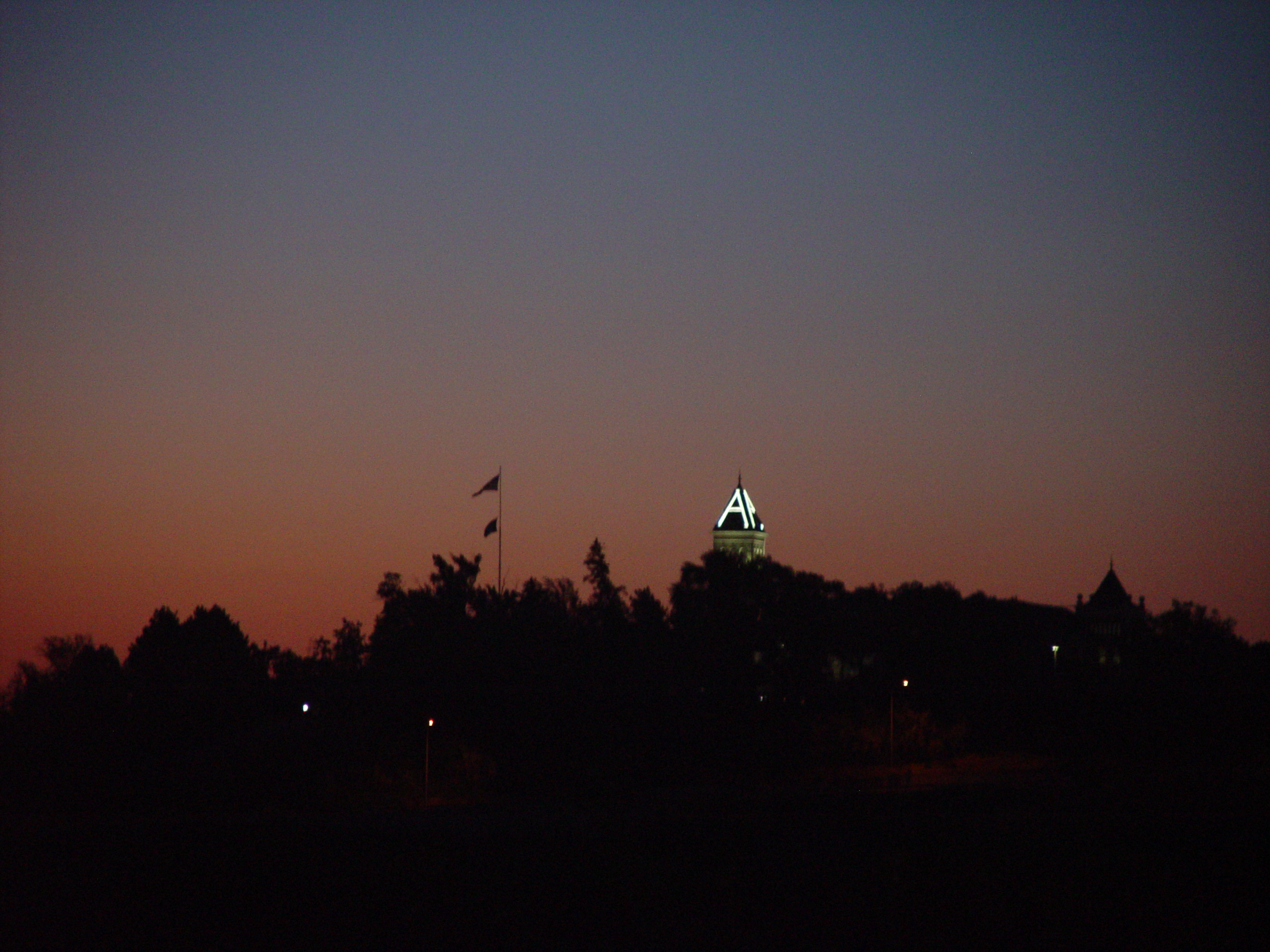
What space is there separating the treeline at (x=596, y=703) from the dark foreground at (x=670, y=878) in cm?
1217

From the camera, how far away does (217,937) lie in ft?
99.8

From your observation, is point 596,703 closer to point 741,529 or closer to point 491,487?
point 491,487

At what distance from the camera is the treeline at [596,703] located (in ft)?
205

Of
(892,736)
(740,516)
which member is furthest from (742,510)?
(892,736)

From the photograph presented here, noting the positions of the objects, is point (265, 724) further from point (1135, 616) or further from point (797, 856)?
point (1135, 616)

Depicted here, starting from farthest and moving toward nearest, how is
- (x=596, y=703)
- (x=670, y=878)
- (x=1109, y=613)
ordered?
1. (x=1109, y=613)
2. (x=596, y=703)
3. (x=670, y=878)

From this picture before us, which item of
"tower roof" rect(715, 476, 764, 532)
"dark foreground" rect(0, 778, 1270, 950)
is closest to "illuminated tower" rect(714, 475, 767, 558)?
"tower roof" rect(715, 476, 764, 532)

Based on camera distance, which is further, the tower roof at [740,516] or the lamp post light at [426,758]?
the tower roof at [740,516]

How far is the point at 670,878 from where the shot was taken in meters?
36.7

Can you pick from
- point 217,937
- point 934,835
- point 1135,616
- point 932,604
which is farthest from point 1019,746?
point 1135,616

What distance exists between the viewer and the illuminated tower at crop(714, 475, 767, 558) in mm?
152750

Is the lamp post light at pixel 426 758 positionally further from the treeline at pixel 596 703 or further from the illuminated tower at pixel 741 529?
the illuminated tower at pixel 741 529

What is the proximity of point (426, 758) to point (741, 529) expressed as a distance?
9582 cm

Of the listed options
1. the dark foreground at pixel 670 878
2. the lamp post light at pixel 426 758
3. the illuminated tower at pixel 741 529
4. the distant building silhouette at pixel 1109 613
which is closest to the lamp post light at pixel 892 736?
the dark foreground at pixel 670 878
